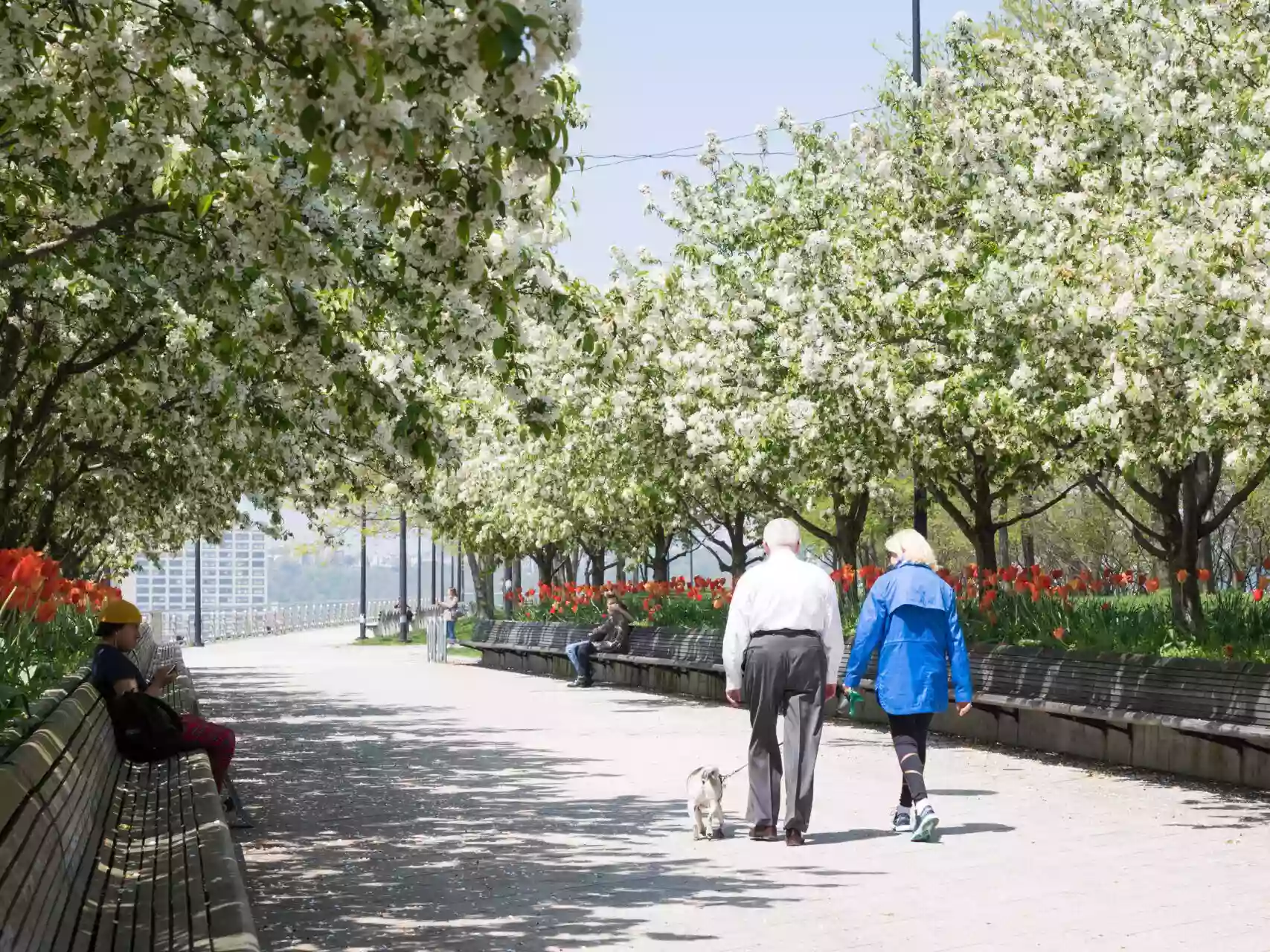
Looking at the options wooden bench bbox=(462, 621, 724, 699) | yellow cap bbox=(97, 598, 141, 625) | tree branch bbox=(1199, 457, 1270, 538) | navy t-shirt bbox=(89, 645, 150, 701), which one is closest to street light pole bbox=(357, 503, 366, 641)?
wooden bench bbox=(462, 621, 724, 699)

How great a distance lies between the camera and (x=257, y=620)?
7425 centimetres

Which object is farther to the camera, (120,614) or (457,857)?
(120,614)

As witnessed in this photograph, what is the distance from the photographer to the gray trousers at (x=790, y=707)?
9594 millimetres

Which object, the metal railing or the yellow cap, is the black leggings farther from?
the metal railing

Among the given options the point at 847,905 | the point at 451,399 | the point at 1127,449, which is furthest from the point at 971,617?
the point at 847,905

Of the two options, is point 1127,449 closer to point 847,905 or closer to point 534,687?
point 847,905

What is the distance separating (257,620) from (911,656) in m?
67.1

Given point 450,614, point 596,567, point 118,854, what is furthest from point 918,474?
point 450,614

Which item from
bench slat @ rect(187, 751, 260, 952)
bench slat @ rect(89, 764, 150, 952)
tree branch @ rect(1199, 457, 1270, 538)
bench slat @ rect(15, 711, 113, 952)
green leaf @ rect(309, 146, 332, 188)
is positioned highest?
green leaf @ rect(309, 146, 332, 188)

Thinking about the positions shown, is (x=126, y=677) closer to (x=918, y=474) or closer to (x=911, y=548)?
(x=911, y=548)

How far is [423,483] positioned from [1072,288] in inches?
361

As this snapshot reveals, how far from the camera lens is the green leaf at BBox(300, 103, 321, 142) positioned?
15.5 feet

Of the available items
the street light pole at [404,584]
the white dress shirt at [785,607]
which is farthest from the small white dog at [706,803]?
the street light pole at [404,584]

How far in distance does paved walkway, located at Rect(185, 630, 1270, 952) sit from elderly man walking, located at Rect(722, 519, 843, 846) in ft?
1.27
